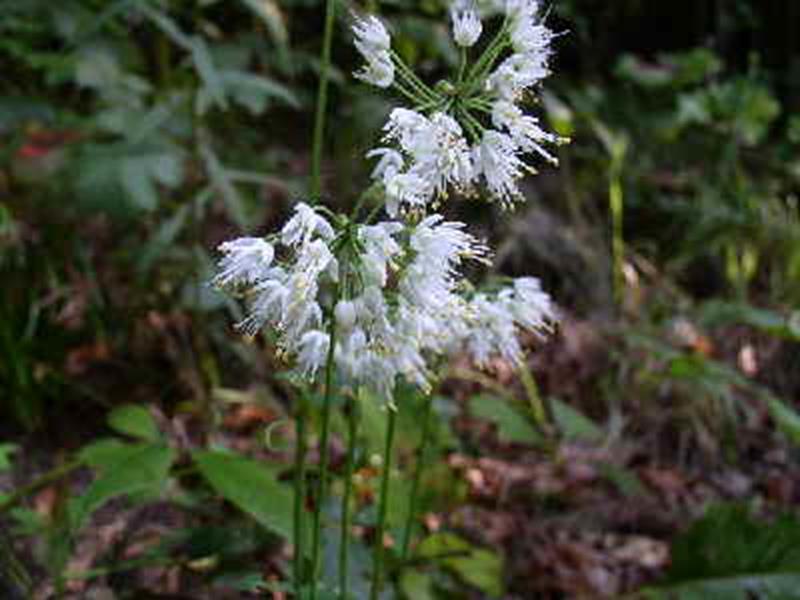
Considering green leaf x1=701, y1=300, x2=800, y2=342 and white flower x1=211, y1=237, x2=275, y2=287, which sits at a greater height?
green leaf x1=701, y1=300, x2=800, y2=342

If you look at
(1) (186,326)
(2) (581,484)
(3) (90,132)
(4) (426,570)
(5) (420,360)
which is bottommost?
(4) (426,570)

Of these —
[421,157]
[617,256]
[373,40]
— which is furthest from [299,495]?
[617,256]

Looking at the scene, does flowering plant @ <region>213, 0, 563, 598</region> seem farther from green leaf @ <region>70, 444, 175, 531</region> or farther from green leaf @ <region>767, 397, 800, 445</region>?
green leaf @ <region>767, 397, 800, 445</region>

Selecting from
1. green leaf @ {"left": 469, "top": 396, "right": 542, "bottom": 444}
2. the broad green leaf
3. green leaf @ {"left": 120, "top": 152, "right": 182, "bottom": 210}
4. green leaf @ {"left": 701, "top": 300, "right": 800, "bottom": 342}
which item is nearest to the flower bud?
the broad green leaf

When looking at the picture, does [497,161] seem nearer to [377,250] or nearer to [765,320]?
[377,250]

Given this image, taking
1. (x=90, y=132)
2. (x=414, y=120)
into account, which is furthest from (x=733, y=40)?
(x=414, y=120)

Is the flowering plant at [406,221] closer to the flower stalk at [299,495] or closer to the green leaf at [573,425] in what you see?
the flower stalk at [299,495]

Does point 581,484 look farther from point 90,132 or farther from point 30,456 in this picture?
point 90,132
